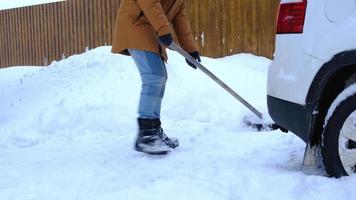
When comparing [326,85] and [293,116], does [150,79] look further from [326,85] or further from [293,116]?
[326,85]

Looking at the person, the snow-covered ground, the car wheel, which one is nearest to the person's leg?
the person

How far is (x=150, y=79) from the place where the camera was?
4.54m

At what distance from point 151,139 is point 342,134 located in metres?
1.72

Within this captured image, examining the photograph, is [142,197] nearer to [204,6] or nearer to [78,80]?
[78,80]

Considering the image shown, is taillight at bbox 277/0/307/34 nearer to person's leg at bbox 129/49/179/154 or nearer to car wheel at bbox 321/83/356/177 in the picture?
car wheel at bbox 321/83/356/177

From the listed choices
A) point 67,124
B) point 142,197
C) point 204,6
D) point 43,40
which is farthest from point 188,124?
point 43,40

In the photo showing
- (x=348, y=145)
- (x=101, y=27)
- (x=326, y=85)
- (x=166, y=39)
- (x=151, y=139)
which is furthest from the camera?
(x=101, y=27)

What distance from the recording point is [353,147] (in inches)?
125

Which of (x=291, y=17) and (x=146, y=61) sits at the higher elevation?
(x=291, y=17)

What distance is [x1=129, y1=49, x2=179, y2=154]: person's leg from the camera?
452cm

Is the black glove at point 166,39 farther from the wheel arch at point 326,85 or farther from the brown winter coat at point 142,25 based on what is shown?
the wheel arch at point 326,85

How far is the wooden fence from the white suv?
859 cm

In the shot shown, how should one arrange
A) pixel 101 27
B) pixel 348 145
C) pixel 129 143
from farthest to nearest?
pixel 101 27, pixel 129 143, pixel 348 145

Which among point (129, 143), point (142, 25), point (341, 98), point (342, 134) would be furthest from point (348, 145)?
point (129, 143)
